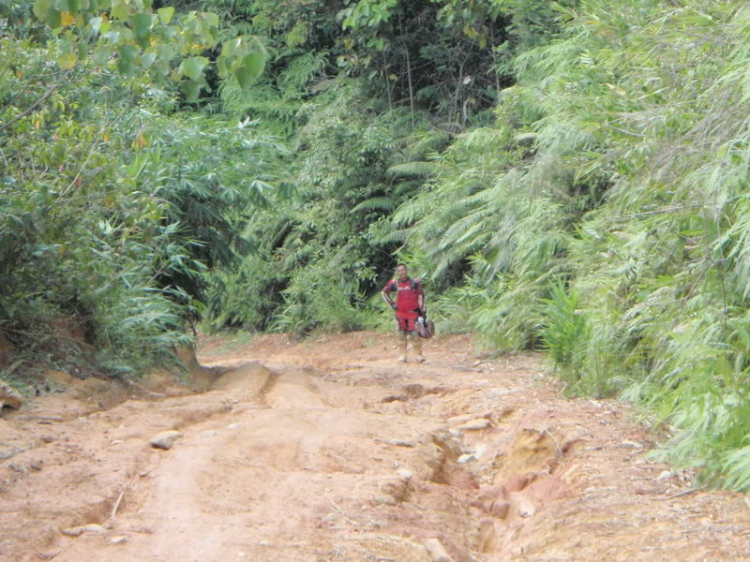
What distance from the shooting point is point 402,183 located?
63.8 ft

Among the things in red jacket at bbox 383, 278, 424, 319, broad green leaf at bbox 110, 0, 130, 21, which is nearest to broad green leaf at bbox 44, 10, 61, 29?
broad green leaf at bbox 110, 0, 130, 21

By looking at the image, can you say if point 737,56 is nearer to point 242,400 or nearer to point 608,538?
point 608,538

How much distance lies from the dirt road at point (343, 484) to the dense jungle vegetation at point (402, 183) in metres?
0.54

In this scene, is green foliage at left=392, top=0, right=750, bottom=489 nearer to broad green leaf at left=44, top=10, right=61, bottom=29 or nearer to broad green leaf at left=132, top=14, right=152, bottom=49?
broad green leaf at left=132, top=14, right=152, bottom=49

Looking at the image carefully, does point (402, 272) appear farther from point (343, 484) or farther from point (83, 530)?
point (83, 530)

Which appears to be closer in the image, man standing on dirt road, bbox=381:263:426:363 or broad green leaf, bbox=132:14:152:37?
broad green leaf, bbox=132:14:152:37

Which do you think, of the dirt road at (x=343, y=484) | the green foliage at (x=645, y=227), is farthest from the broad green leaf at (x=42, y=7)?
the green foliage at (x=645, y=227)

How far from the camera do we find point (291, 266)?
69.9 ft

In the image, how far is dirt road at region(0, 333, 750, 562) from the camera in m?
4.50

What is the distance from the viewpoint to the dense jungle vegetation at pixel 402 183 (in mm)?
5855

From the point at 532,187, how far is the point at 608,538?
8.94 metres

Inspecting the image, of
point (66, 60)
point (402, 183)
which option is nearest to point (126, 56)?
point (66, 60)

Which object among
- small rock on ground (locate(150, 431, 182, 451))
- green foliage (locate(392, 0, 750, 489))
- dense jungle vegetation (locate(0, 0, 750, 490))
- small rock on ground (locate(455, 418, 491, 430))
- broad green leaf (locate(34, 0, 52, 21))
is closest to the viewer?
broad green leaf (locate(34, 0, 52, 21))

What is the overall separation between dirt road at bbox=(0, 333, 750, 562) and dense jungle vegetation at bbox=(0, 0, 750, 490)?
0.54m
